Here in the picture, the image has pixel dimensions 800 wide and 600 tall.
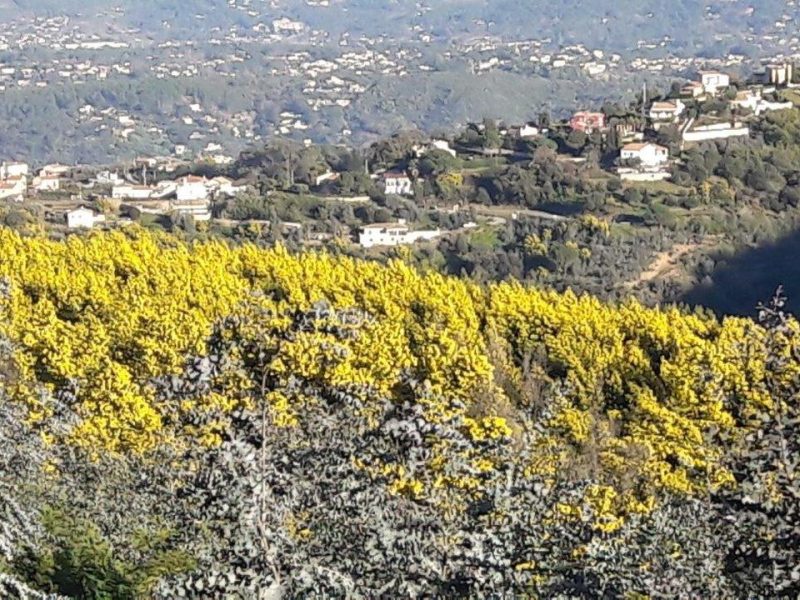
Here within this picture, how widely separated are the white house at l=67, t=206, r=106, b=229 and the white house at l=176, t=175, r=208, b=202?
687 cm

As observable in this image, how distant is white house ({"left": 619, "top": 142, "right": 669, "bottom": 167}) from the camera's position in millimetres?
50250

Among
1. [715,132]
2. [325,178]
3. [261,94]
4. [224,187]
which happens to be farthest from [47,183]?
[261,94]

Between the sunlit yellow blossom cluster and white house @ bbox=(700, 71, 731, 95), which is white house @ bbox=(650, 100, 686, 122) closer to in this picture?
white house @ bbox=(700, 71, 731, 95)

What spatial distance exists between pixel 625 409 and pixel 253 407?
1303cm

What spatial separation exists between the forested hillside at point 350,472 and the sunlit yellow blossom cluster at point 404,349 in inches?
2.6

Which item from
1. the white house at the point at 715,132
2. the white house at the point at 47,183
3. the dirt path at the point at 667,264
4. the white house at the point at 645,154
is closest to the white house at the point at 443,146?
the white house at the point at 645,154

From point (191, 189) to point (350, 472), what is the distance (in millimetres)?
44017

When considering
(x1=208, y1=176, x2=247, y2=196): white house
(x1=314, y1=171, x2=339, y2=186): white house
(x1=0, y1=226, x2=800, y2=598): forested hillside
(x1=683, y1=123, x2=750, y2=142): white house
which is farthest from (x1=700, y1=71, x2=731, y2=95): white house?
(x1=0, y1=226, x2=800, y2=598): forested hillside

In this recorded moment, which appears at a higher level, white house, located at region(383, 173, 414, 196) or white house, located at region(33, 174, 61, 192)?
white house, located at region(383, 173, 414, 196)

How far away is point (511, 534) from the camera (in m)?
7.29

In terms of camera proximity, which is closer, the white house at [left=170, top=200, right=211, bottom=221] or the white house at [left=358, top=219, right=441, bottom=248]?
the white house at [left=358, top=219, right=441, bottom=248]

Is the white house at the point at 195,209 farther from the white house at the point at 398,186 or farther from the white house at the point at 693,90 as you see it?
the white house at the point at 693,90

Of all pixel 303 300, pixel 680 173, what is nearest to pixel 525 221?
pixel 680 173

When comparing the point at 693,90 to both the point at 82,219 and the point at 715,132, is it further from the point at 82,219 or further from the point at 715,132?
the point at 82,219
